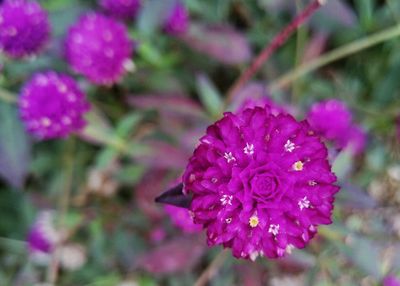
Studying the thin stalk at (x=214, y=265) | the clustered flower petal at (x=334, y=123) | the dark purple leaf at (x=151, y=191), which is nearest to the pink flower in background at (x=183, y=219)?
the thin stalk at (x=214, y=265)

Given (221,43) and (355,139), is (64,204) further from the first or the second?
(355,139)

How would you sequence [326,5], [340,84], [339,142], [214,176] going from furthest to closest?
[340,84] < [326,5] < [339,142] < [214,176]

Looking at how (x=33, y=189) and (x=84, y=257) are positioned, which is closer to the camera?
(x=84, y=257)

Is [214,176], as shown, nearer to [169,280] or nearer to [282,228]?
[282,228]

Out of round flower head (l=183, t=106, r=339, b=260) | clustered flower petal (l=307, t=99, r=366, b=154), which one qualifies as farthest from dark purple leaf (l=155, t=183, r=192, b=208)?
clustered flower petal (l=307, t=99, r=366, b=154)

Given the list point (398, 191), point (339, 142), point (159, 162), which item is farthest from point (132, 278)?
point (398, 191)

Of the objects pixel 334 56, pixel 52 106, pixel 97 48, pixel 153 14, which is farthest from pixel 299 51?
pixel 52 106

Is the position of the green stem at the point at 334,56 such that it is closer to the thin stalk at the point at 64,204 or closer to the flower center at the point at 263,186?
the thin stalk at the point at 64,204
